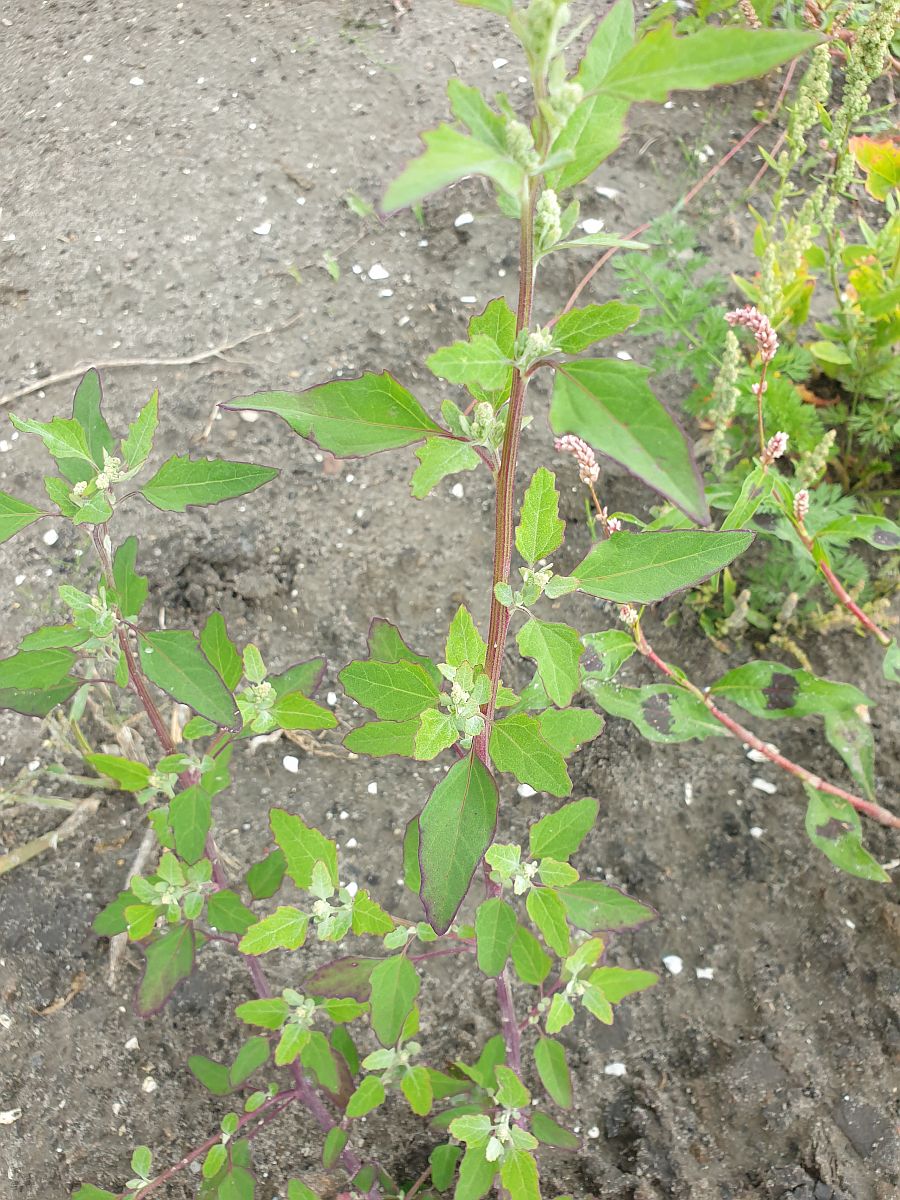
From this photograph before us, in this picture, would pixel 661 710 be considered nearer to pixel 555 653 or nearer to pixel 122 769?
pixel 555 653

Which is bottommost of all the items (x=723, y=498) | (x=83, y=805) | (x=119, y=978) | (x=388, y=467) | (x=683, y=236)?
(x=119, y=978)

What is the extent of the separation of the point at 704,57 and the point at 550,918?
1.02m

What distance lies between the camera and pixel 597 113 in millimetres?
788

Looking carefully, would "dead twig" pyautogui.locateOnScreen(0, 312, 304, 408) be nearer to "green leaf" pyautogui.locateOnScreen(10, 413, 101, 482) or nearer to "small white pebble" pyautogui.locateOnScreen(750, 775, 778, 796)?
"green leaf" pyautogui.locateOnScreen(10, 413, 101, 482)

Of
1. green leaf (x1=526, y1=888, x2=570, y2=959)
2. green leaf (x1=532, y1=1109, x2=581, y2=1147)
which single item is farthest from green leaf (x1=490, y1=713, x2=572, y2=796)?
green leaf (x1=532, y1=1109, x2=581, y2=1147)

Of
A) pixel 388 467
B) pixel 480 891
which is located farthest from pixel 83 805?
pixel 388 467

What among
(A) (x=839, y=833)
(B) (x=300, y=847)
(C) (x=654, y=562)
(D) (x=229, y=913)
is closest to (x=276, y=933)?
(B) (x=300, y=847)

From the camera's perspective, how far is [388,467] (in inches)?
95.9

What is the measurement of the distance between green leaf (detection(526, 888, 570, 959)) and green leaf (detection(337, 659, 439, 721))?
0.33 meters

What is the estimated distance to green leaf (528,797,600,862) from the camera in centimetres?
135

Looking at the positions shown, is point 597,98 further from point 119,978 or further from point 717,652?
point 119,978

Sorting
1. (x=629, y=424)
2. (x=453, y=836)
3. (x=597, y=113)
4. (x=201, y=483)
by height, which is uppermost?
(x=597, y=113)

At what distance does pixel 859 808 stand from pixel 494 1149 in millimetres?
1022

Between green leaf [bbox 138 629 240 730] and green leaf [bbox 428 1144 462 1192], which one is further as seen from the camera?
green leaf [bbox 428 1144 462 1192]
